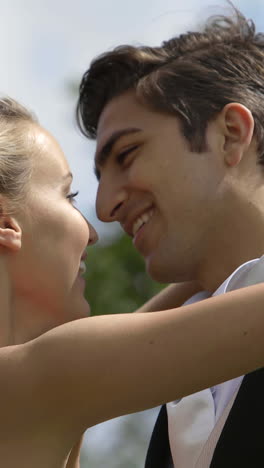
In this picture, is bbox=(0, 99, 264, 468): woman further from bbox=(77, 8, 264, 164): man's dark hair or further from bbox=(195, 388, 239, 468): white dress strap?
bbox=(77, 8, 264, 164): man's dark hair

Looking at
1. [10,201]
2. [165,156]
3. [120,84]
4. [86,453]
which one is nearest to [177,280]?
[165,156]

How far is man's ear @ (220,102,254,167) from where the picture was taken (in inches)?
208

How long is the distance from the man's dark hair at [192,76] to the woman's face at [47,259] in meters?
1.44

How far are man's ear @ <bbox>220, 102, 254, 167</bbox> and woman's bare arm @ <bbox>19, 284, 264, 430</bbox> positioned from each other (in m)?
2.06

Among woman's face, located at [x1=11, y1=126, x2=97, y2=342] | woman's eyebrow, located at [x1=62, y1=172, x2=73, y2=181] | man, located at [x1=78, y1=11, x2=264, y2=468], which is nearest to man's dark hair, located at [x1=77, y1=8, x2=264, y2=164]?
man, located at [x1=78, y1=11, x2=264, y2=468]

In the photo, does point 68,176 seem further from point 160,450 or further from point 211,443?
point 160,450

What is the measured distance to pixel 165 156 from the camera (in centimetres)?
527

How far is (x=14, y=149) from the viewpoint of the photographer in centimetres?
409

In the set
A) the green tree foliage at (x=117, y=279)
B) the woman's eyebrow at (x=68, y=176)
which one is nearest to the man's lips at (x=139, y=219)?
the woman's eyebrow at (x=68, y=176)

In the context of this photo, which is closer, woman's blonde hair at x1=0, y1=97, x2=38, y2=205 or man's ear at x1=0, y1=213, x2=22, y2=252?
man's ear at x1=0, y1=213, x2=22, y2=252

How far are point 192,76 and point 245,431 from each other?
8.34 ft

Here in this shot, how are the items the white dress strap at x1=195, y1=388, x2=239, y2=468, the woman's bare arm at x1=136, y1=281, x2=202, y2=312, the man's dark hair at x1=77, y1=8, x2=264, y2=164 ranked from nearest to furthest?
the white dress strap at x1=195, y1=388, x2=239, y2=468, the man's dark hair at x1=77, y1=8, x2=264, y2=164, the woman's bare arm at x1=136, y1=281, x2=202, y2=312

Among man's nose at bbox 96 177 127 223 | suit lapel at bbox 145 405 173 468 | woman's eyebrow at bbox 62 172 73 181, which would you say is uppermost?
woman's eyebrow at bbox 62 172 73 181

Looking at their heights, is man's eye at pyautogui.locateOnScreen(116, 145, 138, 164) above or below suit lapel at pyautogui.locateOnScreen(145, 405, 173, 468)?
above
